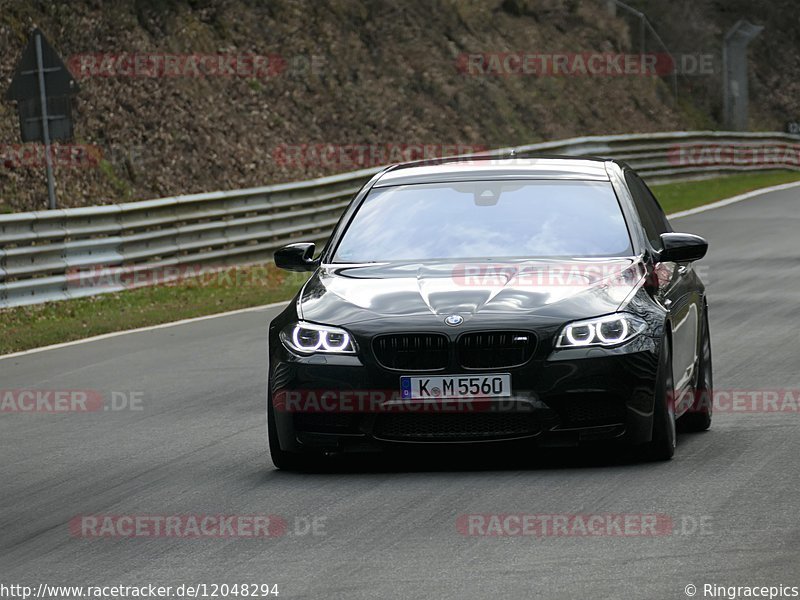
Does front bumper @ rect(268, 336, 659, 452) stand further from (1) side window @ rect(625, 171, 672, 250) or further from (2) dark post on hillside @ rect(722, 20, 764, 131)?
(2) dark post on hillside @ rect(722, 20, 764, 131)

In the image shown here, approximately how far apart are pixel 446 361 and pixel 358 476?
2.54ft

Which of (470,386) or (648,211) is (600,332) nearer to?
(470,386)

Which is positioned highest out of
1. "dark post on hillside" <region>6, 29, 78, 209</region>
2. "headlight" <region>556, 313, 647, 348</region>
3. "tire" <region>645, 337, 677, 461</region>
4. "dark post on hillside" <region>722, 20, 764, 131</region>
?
"headlight" <region>556, 313, 647, 348</region>

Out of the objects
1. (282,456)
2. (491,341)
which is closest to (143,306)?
(282,456)

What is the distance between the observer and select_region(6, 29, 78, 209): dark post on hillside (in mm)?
19328

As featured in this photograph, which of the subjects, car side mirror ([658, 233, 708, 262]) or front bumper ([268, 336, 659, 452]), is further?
car side mirror ([658, 233, 708, 262])

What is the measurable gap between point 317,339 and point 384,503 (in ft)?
3.59

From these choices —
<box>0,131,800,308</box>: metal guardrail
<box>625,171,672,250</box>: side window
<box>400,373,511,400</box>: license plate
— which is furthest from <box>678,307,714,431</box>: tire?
<box>0,131,800,308</box>: metal guardrail

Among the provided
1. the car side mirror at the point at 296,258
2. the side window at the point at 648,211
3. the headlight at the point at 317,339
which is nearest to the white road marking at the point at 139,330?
the car side mirror at the point at 296,258

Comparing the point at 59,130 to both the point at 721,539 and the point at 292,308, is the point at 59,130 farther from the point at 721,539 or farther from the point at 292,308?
the point at 721,539

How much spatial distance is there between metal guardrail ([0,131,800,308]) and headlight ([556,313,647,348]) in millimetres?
8352

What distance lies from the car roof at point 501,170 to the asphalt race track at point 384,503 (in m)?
1.63

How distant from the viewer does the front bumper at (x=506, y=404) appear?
8055mm

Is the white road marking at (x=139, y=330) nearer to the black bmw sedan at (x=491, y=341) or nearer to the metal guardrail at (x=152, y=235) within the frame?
the metal guardrail at (x=152, y=235)
